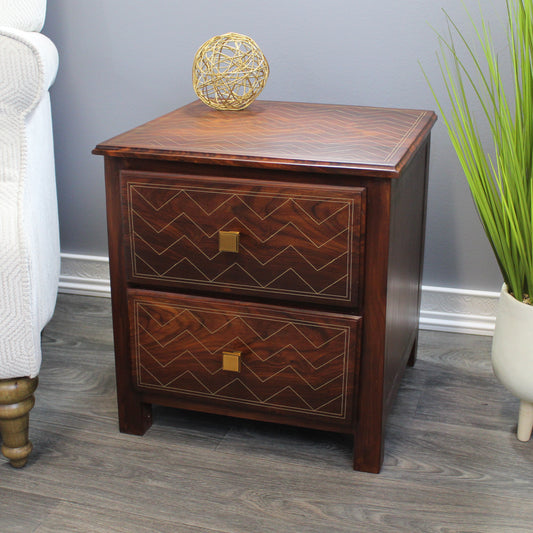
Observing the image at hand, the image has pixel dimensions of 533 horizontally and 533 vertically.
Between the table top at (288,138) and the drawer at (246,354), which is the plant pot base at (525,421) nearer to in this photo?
the drawer at (246,354)

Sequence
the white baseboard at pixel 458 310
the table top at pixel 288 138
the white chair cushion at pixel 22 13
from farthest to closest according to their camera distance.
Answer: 1. the white baseboard at pixel 458 310
2. the white chair cushion at pixel 22 13
3. the table top at pixel 288 138

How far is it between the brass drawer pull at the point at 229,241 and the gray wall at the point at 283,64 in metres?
0.61

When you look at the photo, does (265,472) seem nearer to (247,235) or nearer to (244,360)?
(244,360)

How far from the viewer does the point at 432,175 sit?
165 centimetres

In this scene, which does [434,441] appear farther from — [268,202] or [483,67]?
→ [483,67]

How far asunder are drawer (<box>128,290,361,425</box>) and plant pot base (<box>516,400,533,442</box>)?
1.07 ft

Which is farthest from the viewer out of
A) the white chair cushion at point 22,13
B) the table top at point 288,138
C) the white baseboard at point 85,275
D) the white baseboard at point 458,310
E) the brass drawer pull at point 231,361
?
the white baseboard at point 85,275

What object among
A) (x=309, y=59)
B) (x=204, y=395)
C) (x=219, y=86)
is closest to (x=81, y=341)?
(x=204, y=395)

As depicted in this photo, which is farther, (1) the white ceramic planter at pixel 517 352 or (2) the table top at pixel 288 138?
(1) the white ceramic planter at pixel 517 352

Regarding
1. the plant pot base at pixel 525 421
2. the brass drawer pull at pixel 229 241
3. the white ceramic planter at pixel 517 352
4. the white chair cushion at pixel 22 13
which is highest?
the white chair cushion at pixel 22 13

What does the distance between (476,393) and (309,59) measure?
776mm

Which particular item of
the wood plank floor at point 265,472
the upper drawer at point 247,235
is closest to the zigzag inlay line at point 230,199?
the upper drawer at point 247,235

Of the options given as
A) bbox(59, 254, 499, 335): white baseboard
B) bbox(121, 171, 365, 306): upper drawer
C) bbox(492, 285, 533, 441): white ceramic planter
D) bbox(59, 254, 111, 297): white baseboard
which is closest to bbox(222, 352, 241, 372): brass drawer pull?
bbox(121, 171, 365, 306): upper drawer

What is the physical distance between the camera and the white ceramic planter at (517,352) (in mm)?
1238
